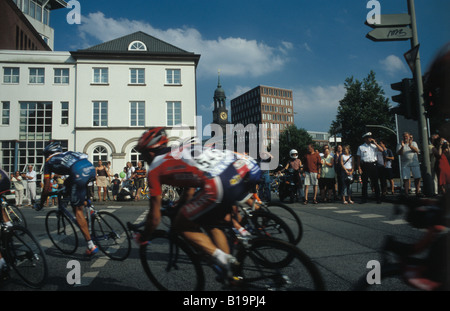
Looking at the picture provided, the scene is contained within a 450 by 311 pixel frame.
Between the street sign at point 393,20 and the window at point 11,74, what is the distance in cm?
3252

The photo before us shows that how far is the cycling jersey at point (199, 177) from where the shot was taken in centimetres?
287

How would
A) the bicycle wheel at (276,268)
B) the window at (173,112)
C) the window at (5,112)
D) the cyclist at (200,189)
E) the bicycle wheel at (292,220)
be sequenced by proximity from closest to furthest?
the bicycle wheel at (276,268) → the cyclist at (200,189) → the bicycle wheel at (292,220) → the window at (5,112) → the window at (173,112)

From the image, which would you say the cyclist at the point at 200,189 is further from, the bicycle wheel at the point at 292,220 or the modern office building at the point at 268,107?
the modern office building at the point at 268,107

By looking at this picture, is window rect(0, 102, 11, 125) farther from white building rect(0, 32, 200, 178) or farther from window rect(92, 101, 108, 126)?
window rect(92, 101, 108, 126)

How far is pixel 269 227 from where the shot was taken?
4152 millimetres

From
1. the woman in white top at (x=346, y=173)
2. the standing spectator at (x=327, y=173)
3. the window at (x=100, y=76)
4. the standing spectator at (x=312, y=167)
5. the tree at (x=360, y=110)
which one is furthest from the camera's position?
the tree at (x=360, y=110)

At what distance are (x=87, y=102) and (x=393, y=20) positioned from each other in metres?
28.3

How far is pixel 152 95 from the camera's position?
3016 cm

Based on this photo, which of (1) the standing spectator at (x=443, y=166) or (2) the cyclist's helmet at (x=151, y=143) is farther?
(1) the standing spectator at (x=443, y=166)

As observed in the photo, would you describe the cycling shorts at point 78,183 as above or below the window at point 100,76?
below

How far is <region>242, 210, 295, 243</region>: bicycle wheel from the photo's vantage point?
4.17 m

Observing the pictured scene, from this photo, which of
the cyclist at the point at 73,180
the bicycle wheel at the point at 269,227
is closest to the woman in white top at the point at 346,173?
the bicycle wheel at the point at 269,227

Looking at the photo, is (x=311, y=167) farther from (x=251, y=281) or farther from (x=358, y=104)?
(x=358, y=104)
